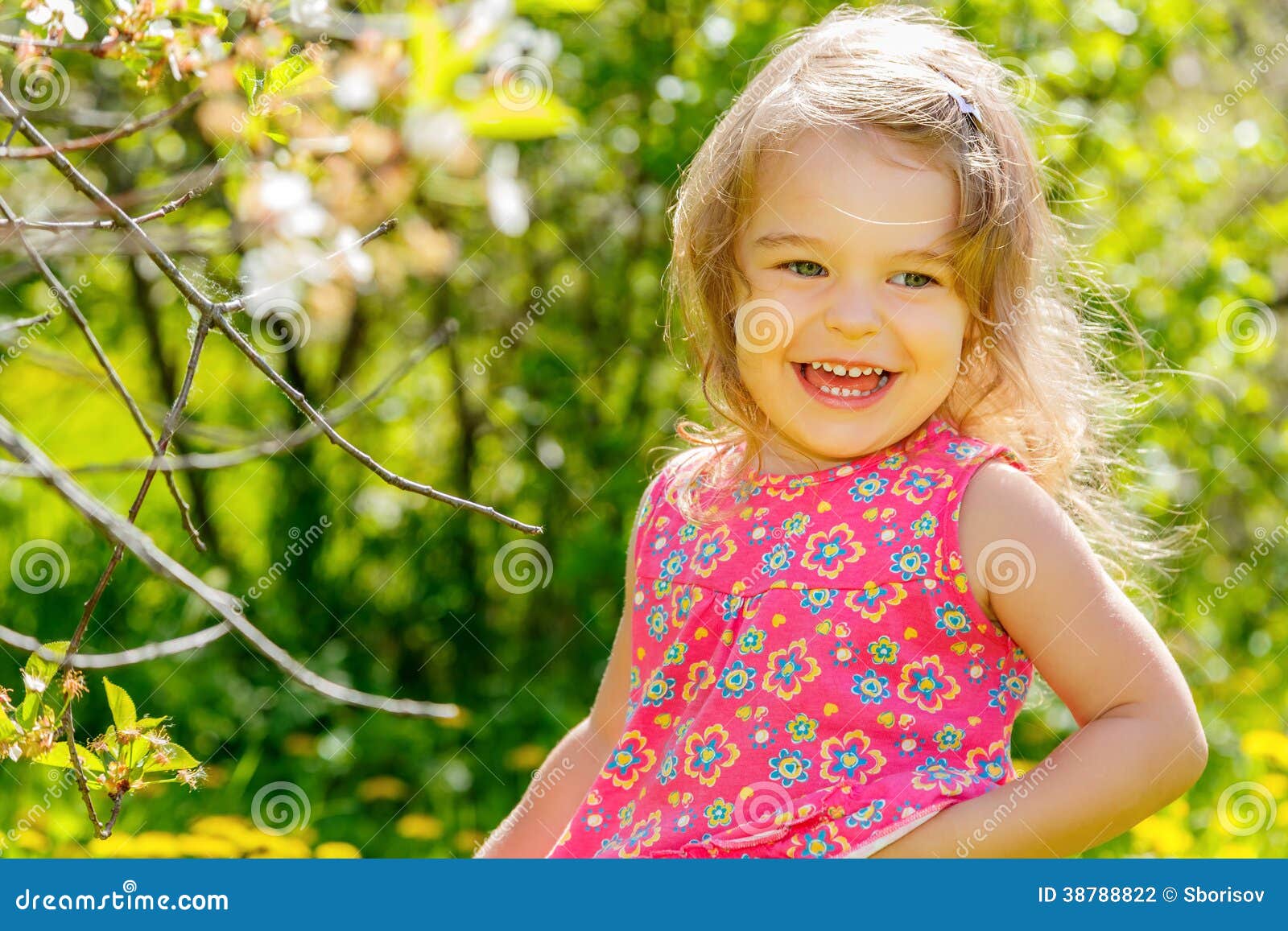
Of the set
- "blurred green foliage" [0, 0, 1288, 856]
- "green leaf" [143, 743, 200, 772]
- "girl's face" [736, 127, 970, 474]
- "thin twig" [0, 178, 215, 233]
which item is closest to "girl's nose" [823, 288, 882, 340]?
"girl's face" [736, 127, 970, 474]

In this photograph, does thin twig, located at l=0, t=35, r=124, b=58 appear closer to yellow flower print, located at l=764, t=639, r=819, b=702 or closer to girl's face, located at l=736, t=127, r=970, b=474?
girl's face, located at l=736, t=127, r=970, b=474

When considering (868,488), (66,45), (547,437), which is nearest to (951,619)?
(868,488)

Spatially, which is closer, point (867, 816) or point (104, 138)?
point (104, 138)

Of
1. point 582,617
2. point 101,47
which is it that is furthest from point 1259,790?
point 101,47

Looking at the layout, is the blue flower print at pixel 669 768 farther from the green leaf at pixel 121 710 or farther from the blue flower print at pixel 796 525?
the green leaf at pixel 121 710

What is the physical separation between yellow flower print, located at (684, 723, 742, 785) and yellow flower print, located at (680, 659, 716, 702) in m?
0.07

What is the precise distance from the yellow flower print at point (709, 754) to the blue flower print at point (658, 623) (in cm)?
14

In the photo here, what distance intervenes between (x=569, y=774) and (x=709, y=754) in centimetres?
30

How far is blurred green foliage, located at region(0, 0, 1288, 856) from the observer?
2.72 metres

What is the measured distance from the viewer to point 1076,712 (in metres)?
1.31

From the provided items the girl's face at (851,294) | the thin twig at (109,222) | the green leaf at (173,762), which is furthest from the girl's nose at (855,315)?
the green leaf at (173,762)

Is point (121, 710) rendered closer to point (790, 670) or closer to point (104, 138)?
point (104, 138)

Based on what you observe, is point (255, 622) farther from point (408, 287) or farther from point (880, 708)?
point (880, 708)

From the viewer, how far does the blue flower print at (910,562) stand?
4.46 feet
